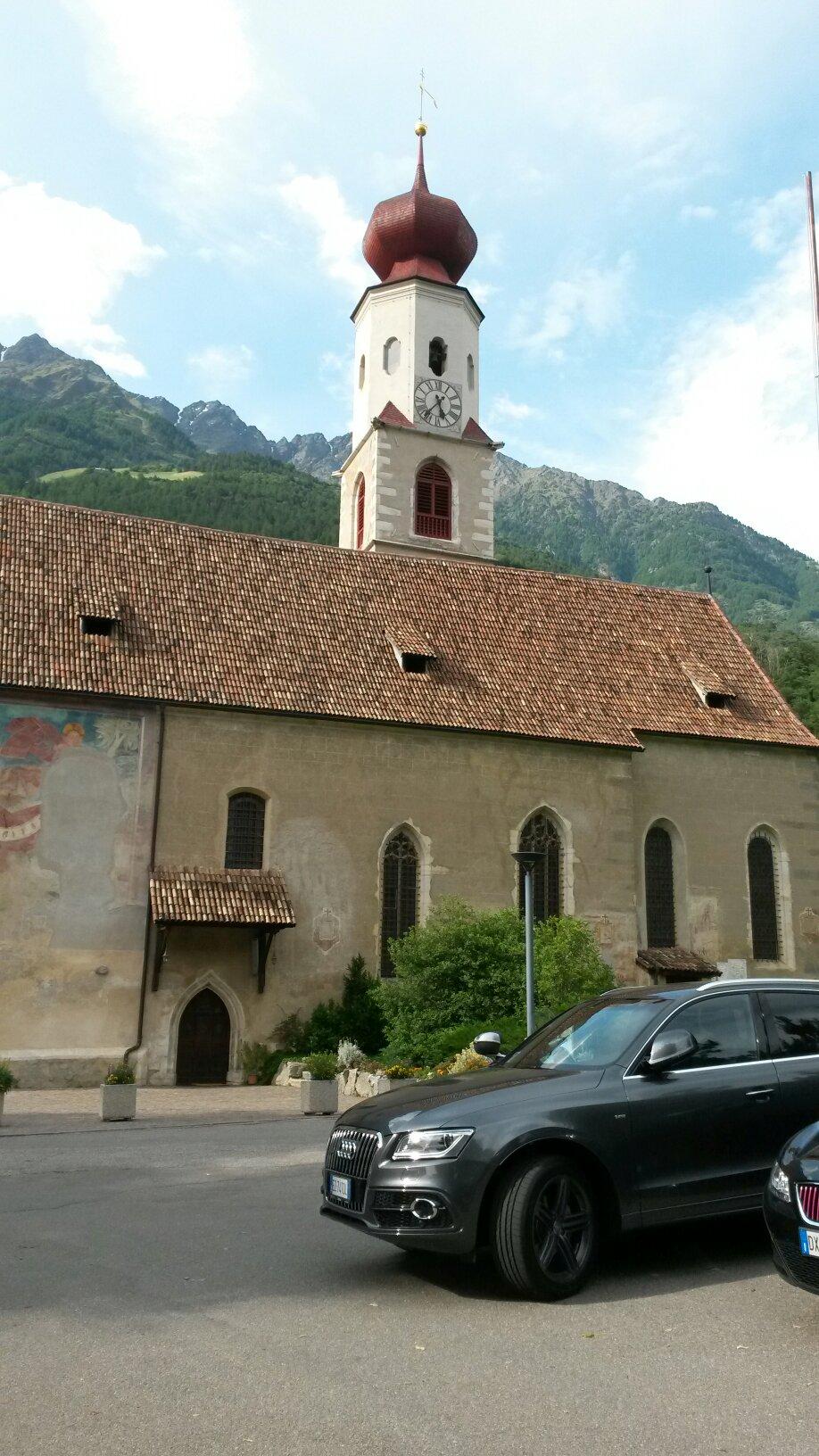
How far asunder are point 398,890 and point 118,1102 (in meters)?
9.42

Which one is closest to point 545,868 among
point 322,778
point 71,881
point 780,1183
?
point 322,778

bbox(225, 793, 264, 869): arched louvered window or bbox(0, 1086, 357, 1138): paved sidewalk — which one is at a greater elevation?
bbox(225, 793, 264, 869): arched louvered window

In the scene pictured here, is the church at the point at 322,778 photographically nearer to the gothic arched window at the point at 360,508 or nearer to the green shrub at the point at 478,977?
the green shrub at the point at 478,977

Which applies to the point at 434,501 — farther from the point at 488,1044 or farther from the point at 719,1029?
the point at 719,1029

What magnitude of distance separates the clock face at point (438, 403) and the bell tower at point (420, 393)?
32mm

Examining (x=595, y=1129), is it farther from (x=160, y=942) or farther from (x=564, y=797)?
(x=564, y=797)

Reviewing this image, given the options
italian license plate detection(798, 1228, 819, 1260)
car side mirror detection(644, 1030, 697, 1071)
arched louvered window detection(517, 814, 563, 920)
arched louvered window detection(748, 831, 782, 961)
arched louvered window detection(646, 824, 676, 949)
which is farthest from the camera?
arched louvered window detection(748, 831, 782, 961)

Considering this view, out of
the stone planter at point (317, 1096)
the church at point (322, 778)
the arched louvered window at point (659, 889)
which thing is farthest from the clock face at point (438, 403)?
the stone planter at point (317, 1096)

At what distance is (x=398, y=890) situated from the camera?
1015 inches

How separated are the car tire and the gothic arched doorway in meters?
17.1

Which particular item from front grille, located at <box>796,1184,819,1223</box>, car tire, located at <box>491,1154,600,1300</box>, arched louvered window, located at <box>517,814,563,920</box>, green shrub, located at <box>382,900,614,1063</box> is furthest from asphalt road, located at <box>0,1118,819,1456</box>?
arched louvered window, located at <box>517,814,563,920</box>

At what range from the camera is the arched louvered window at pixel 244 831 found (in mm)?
24703

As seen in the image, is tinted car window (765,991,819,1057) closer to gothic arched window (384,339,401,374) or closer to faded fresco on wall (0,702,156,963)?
faded fresco on wall (0,702,156,963)

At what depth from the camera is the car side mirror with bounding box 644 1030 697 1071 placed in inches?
305
